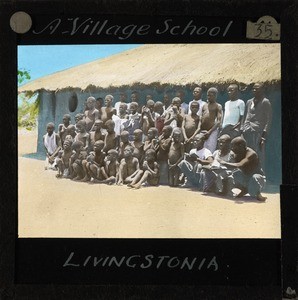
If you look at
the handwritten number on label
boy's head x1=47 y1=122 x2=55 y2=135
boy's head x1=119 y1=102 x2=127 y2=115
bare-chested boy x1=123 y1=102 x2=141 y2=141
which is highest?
the handwritten number on label

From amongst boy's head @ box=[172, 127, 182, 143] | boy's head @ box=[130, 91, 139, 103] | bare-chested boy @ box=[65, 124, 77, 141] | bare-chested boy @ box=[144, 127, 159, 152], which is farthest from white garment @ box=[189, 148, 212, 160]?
bare-chested boy @ box=[65, 124, 77, 141]

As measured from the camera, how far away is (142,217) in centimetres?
336

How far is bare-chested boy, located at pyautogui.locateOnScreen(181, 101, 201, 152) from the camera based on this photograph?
11.2ft

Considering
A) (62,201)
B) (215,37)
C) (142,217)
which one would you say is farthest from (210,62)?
(62,201)

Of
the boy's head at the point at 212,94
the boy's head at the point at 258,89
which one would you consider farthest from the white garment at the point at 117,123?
the boy's head at the point at 258,89

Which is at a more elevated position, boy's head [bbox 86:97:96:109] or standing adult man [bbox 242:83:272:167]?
boy's head [bbox 86:97:96:109]

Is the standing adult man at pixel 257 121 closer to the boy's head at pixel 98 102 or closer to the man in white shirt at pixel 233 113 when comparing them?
the man in white shirt at pixel 233 113

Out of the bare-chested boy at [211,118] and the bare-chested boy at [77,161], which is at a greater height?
the bare-chested boy at [211,118]

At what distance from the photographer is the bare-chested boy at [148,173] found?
3408 mm

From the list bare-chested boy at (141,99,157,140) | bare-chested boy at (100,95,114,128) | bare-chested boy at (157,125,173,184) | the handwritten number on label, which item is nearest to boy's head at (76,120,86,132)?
bare-chested boy at (100,95,114,128)

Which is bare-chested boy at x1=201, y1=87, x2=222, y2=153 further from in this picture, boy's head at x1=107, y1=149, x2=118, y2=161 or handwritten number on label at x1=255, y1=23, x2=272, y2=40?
boy's head at x1=107, y1=149, x2=118, y2=161

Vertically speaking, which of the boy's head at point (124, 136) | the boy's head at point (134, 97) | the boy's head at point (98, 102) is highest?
the boy's head at point (134, 97)
